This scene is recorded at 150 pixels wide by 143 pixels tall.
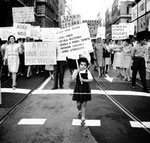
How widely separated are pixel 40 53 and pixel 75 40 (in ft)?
8.51

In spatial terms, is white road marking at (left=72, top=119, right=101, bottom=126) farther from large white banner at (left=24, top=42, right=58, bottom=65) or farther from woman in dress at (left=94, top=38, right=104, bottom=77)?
woman in dress at (left=94, top=38, right=104, bottom=77)

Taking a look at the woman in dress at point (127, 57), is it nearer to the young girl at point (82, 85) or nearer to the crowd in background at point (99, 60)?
the crowd in background at point (99, 60)

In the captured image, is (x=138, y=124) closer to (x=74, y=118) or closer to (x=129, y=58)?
(x=74, y=118)

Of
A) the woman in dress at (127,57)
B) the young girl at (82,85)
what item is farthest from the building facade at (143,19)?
the young girl at (82,85)

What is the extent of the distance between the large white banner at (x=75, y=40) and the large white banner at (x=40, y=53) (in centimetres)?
214

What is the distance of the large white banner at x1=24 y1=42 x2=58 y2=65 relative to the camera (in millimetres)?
8547

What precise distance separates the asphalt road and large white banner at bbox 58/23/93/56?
58.1 inches

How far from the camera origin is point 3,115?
5941 millimetres

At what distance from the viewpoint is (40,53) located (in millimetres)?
8641

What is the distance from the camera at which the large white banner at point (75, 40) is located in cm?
623

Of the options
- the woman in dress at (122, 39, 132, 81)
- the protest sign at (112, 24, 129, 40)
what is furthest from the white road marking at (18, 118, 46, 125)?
the protest sign at (112, 24, 129, 40)

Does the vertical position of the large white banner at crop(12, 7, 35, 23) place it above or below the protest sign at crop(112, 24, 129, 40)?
above

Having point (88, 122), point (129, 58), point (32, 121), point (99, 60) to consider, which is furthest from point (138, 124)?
point (99, 60)

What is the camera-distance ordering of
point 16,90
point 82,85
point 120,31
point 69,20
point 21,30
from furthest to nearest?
point 120,31 → point 21,30 → point 16,90 → point 69,20 → point 82,85
